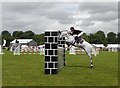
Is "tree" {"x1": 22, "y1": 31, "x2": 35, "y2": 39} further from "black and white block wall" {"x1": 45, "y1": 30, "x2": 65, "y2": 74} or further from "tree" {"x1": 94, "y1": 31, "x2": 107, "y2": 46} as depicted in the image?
"black and white block wall" {"x1": 45, "y1": 30, "x2": 65, "y2": 74}

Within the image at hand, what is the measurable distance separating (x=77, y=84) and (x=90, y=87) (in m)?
0.68

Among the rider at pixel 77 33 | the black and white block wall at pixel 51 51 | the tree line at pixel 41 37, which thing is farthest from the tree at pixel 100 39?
the black and white block wall at pixel 51 51

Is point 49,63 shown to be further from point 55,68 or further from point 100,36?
point 100,36

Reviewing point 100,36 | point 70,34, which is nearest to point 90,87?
point 70,34

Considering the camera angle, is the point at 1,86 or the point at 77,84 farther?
the point at 77,84

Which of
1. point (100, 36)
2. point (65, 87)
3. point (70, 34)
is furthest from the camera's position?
point (100, 36)

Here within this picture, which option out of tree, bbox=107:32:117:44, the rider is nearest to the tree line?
tree, bbox=107:32:117:44

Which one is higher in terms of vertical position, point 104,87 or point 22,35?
point 22,35

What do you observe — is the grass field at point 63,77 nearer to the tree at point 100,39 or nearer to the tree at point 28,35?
the tree at point 100,39

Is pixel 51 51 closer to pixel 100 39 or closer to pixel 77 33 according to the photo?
pixel 77 33

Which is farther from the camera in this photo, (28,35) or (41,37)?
(28,35)

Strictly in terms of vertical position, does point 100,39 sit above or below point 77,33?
above

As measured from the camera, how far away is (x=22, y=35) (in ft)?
443

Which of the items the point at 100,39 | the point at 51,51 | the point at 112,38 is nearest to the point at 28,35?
the point at 100,39
